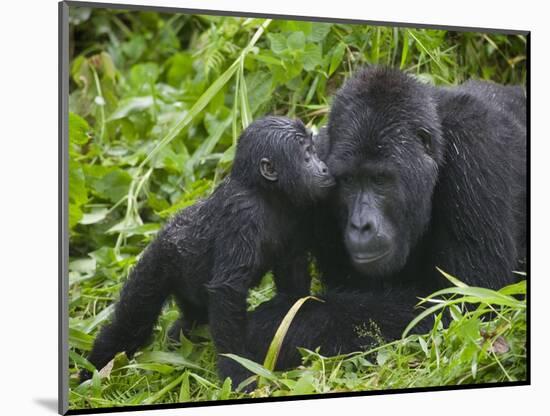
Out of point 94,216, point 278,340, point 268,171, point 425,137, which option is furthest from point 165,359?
point 425,137

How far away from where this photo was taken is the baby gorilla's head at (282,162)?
4.11 metres

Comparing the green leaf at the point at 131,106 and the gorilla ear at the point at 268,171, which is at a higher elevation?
the green leaf at the point at 131,106

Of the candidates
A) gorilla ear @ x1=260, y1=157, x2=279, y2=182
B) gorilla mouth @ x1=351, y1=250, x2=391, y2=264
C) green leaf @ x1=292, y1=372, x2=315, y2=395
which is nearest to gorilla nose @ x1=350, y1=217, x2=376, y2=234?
gorilla mouth @ x1=351, y1=250, x2=391, y2=264

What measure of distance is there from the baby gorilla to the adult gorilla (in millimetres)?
126

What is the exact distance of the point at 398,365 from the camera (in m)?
4.36


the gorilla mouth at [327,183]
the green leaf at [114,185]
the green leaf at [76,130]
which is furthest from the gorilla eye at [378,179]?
the green leaf at [114,185]

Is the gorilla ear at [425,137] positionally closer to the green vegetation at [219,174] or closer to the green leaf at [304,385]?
the green vegetation at [219,174]

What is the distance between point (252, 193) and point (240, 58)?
1013 mm

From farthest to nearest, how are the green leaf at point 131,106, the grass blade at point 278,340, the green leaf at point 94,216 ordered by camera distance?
the green leaf at point 131,106 → the green leaf at point 94,216 → the grass blade at point 278,340

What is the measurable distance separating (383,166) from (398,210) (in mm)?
197

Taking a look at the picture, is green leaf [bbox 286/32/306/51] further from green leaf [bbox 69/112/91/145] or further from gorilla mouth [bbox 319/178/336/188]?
green leaf [bbox 69/112/91/145]

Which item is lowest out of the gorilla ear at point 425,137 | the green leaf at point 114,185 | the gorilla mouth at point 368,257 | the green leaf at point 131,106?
the gorilla mouth at point 368,257

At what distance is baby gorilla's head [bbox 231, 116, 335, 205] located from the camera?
4.11 meters

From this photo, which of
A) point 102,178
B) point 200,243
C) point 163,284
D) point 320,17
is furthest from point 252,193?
point 102,178
